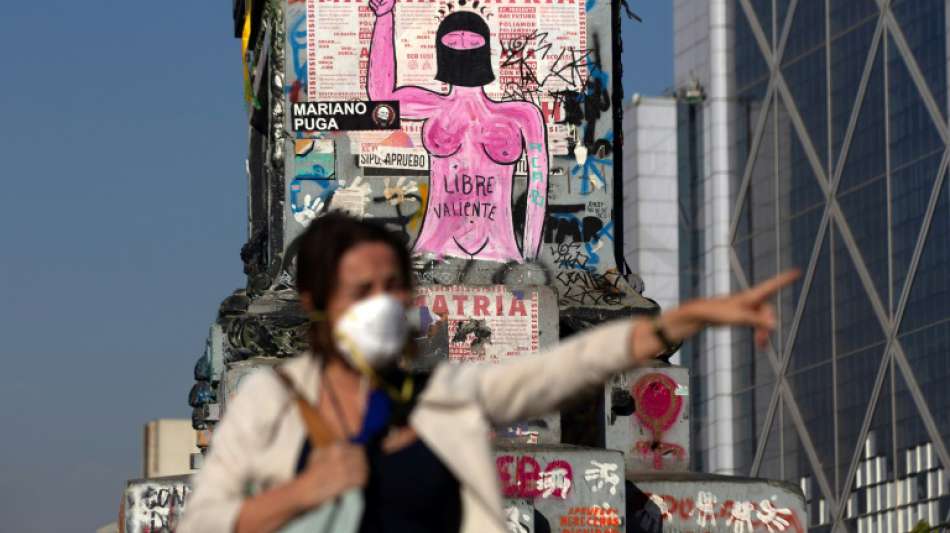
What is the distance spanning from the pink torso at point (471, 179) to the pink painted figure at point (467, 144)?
0.05 feet

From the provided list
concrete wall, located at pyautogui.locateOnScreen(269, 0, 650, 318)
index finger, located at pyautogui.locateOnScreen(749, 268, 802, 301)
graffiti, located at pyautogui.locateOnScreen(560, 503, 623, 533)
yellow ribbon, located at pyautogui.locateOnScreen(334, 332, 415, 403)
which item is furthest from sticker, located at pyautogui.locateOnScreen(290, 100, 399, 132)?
index finger, located at pyautogui.locateOnScreen(749, 268, 802, 301)

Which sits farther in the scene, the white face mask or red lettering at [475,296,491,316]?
red lettering at [475,296,491,316]

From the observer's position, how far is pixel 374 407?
17.9ft

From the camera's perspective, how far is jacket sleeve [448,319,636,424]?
17.8ft

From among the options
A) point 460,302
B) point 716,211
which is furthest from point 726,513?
point 716,211

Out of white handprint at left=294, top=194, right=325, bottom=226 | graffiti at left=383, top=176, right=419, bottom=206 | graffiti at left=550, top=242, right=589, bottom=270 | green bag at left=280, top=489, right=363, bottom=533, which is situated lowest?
green bag at left=280, top=489, right=363, bottom=533

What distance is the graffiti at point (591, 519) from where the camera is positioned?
28.5m

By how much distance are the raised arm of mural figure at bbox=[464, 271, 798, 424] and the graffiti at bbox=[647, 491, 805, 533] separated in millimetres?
24870

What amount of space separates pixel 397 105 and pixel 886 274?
8169cm

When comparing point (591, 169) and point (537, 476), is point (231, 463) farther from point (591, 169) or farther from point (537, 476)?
point (591, 169)

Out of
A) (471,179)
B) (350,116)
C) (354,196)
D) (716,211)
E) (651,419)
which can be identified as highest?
(716,211)

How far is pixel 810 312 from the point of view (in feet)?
401

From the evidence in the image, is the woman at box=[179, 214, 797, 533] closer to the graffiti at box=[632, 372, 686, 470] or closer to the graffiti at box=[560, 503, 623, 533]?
the graffiti at box=[560, 503, 623, 533]

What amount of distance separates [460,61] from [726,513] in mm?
8219
